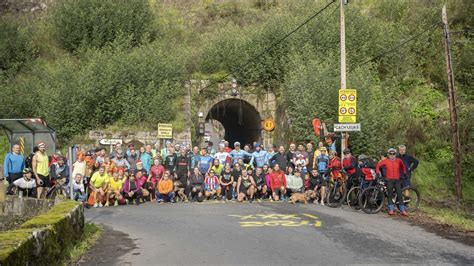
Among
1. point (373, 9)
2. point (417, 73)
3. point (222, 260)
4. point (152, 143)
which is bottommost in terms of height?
point (222, 260)

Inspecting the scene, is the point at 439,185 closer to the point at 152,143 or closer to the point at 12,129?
the point at 152,143

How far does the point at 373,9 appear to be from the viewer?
3306 centimetres

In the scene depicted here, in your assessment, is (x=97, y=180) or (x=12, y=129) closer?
(x=97, y=180)

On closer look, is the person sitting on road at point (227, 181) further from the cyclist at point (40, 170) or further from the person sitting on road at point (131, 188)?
the cyclist at point (40, 170)

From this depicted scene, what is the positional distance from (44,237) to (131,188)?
9545 mm

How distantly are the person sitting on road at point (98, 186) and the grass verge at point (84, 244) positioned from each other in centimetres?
436

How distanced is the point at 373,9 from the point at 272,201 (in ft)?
71.5

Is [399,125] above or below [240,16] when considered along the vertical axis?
below

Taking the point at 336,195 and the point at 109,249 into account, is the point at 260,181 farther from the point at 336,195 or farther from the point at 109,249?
the point at 109,249

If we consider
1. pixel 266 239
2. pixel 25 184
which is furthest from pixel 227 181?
pixel 266 239

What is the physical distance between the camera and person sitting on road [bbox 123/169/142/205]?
625 inches

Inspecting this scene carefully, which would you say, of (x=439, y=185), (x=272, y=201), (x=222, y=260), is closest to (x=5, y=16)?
(x=272, y=201)

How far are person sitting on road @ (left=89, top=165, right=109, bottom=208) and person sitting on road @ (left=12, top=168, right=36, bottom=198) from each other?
1.83 m

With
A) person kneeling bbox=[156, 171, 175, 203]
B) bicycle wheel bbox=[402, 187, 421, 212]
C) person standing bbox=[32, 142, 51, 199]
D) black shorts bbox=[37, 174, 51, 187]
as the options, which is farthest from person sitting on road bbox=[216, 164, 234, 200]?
bicycle wheel bbox=[402, 187, 421, 212]
